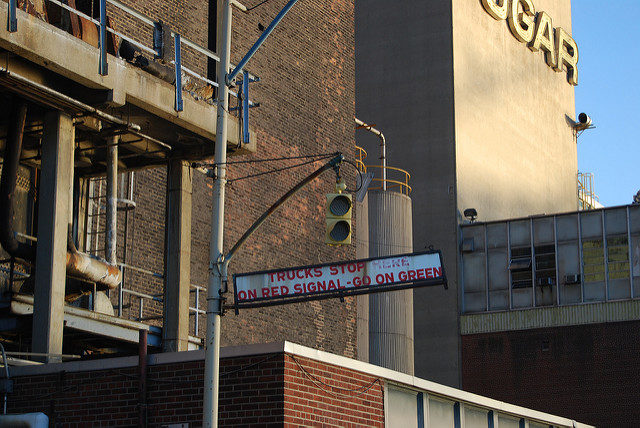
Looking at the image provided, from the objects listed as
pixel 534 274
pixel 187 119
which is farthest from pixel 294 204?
pixel 534 274

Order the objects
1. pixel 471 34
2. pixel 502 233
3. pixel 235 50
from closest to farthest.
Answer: pixel 235 50, pixel 502 233, pixel 471 34

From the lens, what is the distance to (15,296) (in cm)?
1873

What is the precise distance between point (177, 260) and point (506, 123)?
33.5 m

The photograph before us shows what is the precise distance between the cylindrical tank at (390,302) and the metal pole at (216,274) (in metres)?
20.9

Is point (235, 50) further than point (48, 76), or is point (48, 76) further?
point (235, 50)

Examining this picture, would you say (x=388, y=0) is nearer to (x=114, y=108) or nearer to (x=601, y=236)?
(x=601, y=236)

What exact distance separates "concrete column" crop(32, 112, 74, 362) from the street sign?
335 cm

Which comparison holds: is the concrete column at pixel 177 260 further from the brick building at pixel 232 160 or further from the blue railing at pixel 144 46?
the blue railing at pixel 144 46

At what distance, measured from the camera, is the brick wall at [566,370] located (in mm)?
41969

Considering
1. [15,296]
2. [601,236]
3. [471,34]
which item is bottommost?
[15,296]

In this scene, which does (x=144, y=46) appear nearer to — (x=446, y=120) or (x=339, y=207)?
(x=339, y=207)

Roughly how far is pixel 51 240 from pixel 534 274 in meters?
30.4

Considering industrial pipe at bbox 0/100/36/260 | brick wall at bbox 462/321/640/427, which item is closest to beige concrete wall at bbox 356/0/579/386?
brick wall at bbox 462/321/640/427

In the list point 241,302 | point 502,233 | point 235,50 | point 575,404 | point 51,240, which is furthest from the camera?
point 502,233
